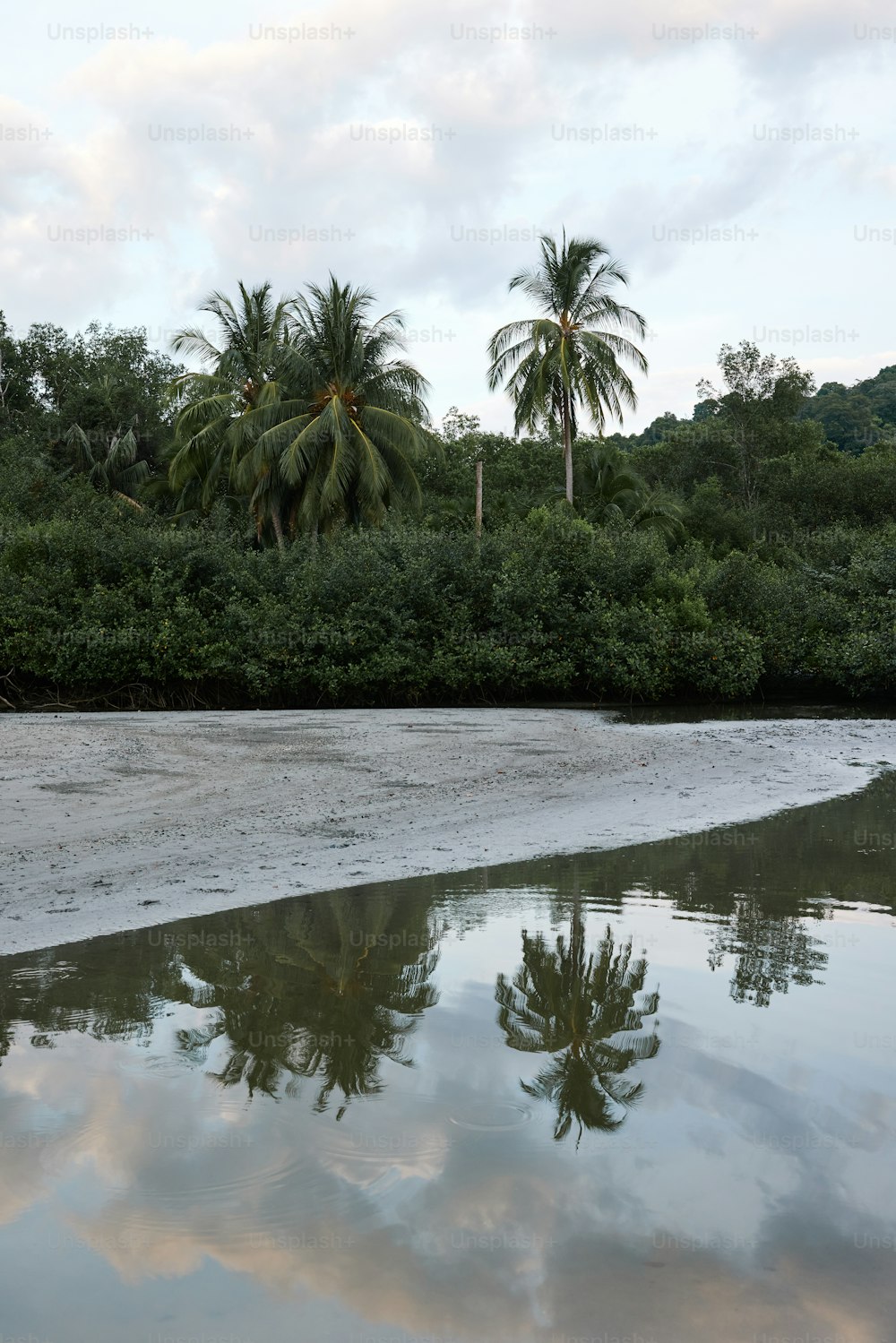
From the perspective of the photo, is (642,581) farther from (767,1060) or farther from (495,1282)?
(495,1282)

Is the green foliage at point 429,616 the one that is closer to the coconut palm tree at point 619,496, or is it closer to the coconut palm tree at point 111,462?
the coconut palm tree at point 619,496

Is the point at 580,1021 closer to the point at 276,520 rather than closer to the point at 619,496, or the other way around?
the point at 276,520

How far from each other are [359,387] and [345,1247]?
3088 cm

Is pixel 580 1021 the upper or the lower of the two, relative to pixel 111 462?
lower

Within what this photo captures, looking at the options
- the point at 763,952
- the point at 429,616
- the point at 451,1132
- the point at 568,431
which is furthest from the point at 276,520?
the point at 451,1132

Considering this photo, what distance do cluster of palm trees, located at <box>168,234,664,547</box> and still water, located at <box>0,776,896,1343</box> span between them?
2573 cm

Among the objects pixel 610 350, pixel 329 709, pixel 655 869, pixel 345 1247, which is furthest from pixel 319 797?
pixel 610 350

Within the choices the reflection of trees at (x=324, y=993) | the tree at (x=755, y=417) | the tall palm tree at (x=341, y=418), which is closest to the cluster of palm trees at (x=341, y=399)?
the tall palm tree at (x=341, y=418)

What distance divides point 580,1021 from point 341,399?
29148 mm

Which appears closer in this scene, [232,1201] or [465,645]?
[232,1201]

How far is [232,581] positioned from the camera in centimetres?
2241

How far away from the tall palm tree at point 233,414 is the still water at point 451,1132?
88.4 ft

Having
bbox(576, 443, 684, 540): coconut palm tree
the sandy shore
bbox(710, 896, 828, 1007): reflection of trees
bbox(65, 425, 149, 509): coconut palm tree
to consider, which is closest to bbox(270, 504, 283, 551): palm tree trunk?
bbox(576, 443, 684, 540): coconut palm tree

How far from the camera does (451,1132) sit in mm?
3342
